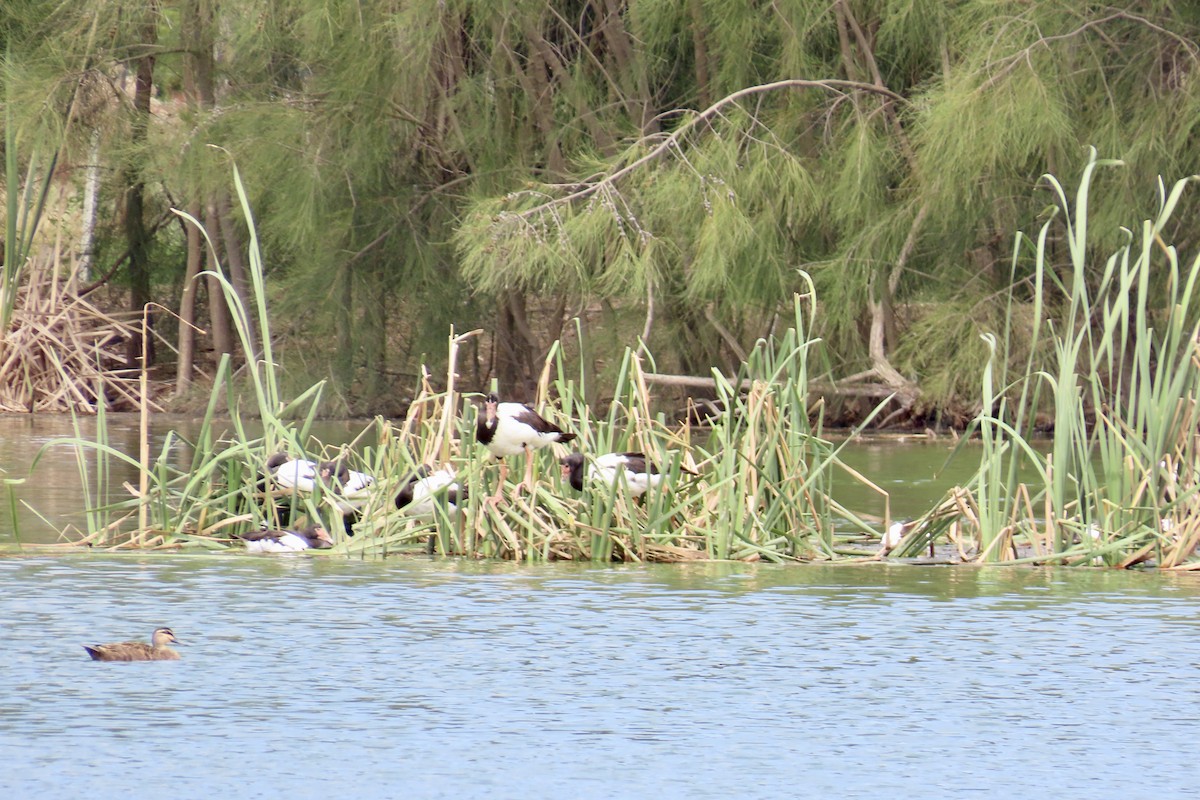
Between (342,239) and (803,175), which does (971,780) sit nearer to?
(803,175)

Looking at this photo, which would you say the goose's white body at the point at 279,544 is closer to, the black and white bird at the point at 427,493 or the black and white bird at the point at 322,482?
the black and white bird at the point at 322,482

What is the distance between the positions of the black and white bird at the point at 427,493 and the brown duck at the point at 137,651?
1860 millimetres

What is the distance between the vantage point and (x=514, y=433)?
6.66 metres

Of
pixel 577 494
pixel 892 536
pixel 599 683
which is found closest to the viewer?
pixel 599 683

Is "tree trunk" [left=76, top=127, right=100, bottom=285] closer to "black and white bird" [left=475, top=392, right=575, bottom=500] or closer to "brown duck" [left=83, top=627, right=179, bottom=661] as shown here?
"black and white bird" [left=475, top=392, right=575, bottom=500]

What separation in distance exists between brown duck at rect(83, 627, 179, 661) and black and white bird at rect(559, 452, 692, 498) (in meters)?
1.95

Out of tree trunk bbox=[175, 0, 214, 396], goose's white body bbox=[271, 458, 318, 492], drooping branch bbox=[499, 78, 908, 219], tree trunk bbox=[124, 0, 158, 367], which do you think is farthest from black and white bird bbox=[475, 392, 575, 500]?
tree trunk bbox=[124, 0, 158, 367]

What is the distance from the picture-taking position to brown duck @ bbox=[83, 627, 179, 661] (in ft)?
15.6

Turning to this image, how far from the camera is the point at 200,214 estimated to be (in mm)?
18219

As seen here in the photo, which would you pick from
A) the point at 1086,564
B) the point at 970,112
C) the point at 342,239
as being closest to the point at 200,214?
the point at 342,239

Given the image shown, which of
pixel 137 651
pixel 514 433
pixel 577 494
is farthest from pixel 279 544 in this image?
pixel 137 651

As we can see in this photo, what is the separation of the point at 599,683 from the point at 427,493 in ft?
7.14

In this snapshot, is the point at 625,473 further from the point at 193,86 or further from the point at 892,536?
the point at 193,86

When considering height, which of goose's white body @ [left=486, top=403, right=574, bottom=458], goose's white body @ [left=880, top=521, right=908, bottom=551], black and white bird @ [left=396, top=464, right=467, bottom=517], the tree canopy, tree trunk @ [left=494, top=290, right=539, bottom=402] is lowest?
goose's white body @ [left=880, top=521, right=908, bottom=551]
